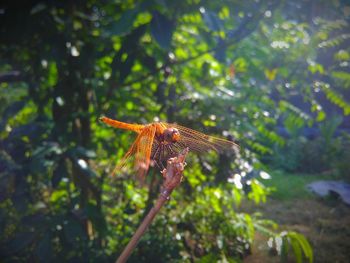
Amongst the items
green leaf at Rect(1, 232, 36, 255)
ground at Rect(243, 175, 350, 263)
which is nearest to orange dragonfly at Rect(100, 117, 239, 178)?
green leaf at Rect(1, 232, 36, 255)

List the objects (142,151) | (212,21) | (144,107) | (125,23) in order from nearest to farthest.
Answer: (142,151) → (125,23) → (212,21) → (144,107)

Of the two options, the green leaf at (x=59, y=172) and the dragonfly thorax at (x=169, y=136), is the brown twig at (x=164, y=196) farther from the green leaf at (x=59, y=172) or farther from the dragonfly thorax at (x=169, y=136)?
the green leaf at (x=59, y=172)

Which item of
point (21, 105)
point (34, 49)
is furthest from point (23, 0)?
point (21, 105)

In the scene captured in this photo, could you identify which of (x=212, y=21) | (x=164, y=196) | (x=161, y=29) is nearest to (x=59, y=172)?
(x=161, y=29)

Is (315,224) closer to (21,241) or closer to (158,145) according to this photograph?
(21,241)

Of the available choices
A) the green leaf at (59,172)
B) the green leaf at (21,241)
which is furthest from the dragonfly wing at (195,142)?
the green leaf at (21,241)

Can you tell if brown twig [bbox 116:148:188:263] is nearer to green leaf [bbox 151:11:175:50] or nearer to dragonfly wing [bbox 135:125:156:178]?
dragonfly wing [bbox 135:125:156:178]

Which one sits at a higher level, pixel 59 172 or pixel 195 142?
pixel 195 142
